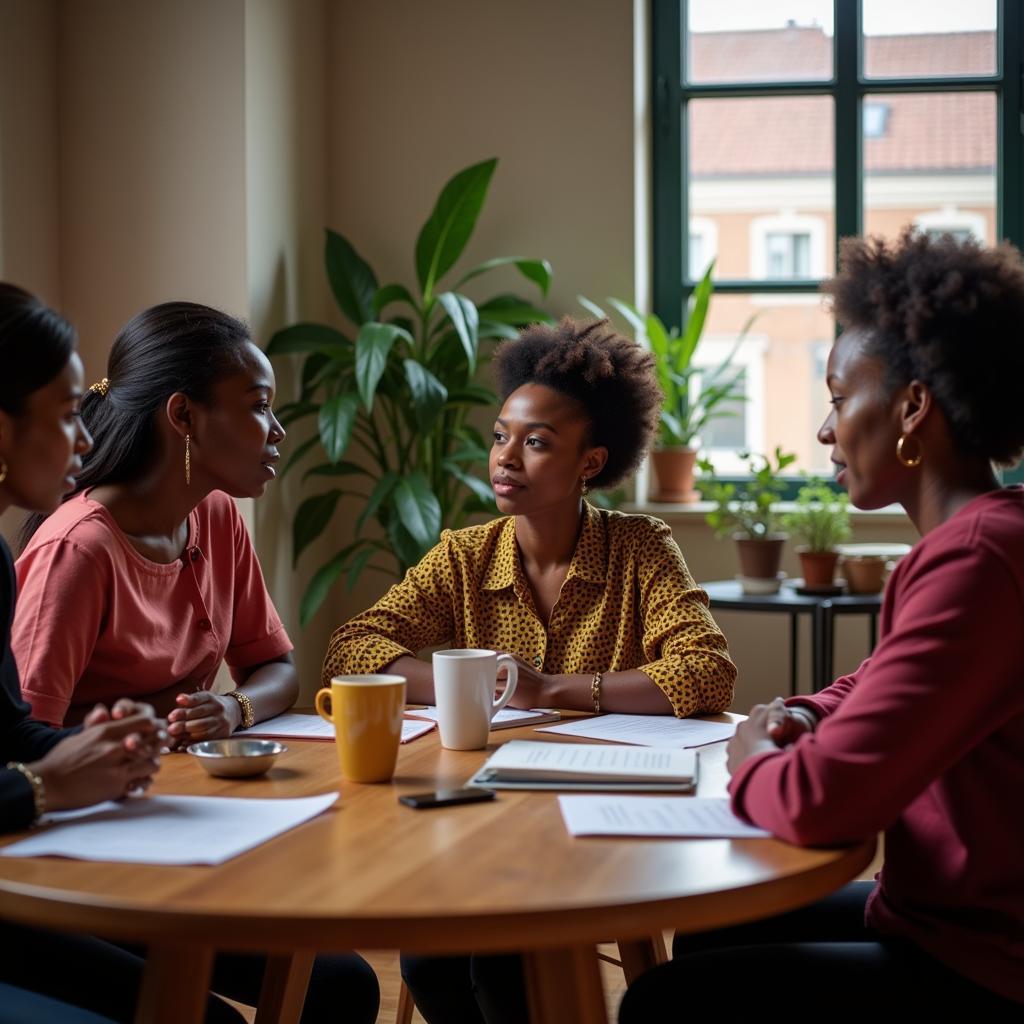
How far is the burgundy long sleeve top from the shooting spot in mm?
1125

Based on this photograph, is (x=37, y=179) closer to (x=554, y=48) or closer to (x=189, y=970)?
(x=554, y=48)

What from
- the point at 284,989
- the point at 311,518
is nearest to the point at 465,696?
the point at 284,989

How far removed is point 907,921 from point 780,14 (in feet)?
12.7

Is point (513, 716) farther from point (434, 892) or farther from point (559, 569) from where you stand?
point (434, 892)

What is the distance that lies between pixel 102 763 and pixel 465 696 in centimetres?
45

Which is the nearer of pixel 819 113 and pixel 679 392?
pixel 679 392

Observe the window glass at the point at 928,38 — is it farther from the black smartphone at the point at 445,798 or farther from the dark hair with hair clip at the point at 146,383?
the black smartphone at the point at 445,798

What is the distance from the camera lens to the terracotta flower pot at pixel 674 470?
421 cm

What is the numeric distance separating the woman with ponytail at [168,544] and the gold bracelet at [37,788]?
15.0 inches

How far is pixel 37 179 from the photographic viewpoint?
3.39 meters

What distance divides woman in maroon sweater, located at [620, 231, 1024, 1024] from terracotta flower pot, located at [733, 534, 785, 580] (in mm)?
2029

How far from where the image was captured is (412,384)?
136 inches

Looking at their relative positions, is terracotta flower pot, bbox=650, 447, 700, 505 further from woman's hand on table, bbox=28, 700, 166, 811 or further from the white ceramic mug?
woman's hand on table, bbox=28, 700, 166, 811

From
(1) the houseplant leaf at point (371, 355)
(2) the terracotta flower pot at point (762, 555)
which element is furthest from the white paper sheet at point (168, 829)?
(2) the terracotta flower pot at point (762, 555)
